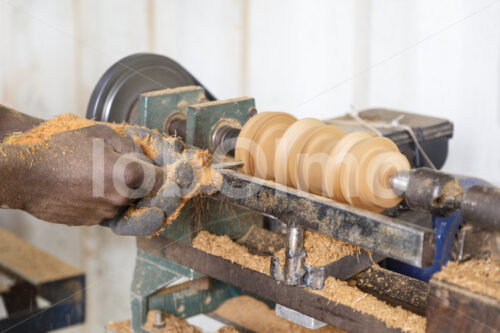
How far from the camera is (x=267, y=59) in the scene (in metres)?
3.04

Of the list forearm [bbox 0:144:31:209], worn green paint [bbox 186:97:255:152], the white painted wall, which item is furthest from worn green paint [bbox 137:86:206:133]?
the white painted wall

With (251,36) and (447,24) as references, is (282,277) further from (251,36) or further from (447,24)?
(251,36)

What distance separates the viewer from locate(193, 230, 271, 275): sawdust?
53.1 inches

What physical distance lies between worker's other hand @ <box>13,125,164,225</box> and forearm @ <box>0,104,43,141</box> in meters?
0.30

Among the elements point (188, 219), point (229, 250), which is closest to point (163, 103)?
point (188, 219)

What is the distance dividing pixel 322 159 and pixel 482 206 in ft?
1.29

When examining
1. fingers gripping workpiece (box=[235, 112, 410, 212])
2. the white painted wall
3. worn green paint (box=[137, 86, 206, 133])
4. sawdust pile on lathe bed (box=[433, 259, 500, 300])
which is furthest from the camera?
the white painted wall

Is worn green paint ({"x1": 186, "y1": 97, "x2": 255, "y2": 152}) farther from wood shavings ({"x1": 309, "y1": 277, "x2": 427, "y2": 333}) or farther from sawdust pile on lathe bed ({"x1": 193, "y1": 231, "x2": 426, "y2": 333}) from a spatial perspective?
wood shavings ({"x1": 309, "y1": 277, "x2": 427, "y2": 333})

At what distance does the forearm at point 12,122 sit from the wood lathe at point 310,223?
0.29 m

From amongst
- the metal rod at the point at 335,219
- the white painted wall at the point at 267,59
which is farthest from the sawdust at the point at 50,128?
the white painted wall at the point at 267,59

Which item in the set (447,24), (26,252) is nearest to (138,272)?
(26,252)

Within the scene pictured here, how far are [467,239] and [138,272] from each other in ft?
3.07

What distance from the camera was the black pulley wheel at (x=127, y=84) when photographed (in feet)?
5.88

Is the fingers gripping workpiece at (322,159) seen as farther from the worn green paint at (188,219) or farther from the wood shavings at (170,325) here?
the wood shavings at (170,325)
